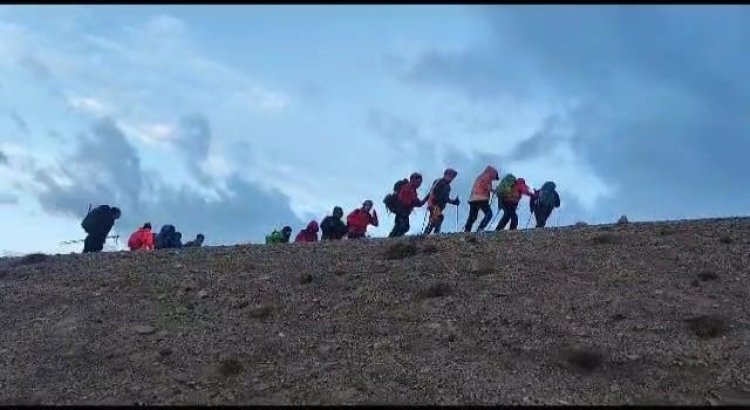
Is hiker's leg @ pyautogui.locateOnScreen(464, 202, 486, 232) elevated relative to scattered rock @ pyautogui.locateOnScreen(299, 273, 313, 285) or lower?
elevated

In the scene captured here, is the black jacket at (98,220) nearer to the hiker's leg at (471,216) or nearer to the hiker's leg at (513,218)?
the hiker's leg at (471,216)

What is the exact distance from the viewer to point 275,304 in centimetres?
1558

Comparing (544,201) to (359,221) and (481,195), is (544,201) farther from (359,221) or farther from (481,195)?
(359,221)

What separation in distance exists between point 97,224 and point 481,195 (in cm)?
904

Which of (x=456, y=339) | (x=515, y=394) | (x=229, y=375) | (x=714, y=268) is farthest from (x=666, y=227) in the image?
(x=229, y=375)

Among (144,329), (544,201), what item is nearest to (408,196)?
(544,201)

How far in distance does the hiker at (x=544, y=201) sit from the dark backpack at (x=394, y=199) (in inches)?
119

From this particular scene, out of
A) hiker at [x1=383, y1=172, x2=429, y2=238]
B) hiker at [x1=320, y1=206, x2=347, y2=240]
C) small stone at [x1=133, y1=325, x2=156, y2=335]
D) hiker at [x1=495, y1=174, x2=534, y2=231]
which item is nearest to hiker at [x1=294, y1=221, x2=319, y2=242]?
hiker at [x1=320, y1=206, x2=347, y2=240]

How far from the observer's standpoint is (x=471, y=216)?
21.0 m

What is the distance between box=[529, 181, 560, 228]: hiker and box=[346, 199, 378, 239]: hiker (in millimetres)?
3818

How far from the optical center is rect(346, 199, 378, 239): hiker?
21.7m

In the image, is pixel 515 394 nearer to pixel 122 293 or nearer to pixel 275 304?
pixel 275 304

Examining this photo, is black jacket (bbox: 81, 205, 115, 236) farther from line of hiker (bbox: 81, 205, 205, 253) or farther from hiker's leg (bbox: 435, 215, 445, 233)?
hiker's leg (bbox: 435, 215, 445, 233)

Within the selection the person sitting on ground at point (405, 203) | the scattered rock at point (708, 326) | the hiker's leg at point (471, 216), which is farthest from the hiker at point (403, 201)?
the scattered rock at point (708, 326)
